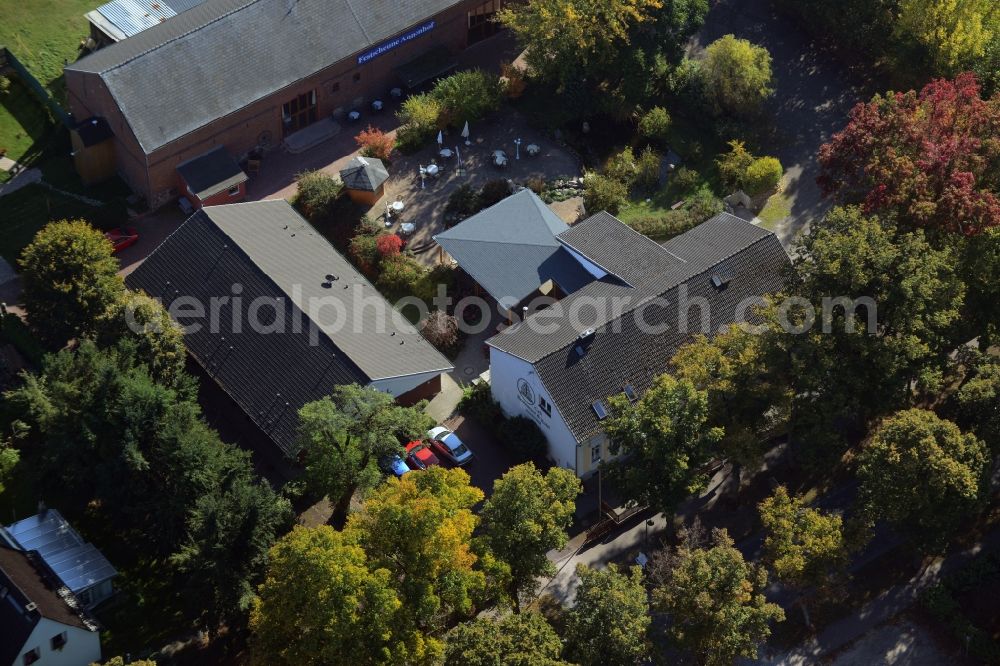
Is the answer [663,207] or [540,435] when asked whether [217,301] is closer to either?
[540,435]

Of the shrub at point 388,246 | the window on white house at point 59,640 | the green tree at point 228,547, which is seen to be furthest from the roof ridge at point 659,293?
the window on white house at point 59,640

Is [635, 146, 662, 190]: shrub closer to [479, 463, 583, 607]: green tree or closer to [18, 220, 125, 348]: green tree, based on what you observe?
[479, 463, 583, 607]: green tree

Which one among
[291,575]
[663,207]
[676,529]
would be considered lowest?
[676,529]

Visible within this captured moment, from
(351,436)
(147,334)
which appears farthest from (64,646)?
(147,334)

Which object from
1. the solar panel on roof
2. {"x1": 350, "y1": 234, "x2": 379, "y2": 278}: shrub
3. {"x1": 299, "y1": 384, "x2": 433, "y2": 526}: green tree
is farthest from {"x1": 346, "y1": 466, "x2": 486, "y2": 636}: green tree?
{"x1": 350, "y1": 234, "x2": 379, "y2": 278}: shrub

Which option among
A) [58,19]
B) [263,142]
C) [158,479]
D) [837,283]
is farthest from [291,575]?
[58,19]

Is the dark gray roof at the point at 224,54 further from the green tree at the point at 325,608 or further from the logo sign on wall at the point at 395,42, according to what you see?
the green tree at the point at 325,608

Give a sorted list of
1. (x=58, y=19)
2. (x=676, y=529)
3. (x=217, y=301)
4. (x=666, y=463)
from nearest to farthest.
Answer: (x=666, y=463) < (x=676, y=529) < (x=217, y=301) < (x=58, y=19)
